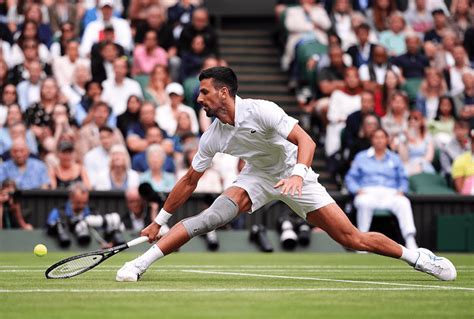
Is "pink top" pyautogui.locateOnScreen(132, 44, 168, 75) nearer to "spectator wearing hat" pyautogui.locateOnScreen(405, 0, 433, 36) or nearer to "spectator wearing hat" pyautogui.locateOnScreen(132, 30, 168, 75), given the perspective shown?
"spectator wearing hat" pyautogui.locateOnScreen(132, 30, 168, 75)

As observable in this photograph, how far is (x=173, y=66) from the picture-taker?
21.0m

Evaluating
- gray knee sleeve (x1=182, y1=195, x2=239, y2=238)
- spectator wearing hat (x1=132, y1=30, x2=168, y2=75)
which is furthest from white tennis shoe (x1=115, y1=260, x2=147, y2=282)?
spectator wearing hat (x1=132, y1=30, x2=168, y2=75)

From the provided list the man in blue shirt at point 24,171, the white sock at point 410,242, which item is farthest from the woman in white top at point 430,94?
the man in blue shirt at point 24,171

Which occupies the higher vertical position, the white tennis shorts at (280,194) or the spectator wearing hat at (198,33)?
the spectator wearing hat at (198,33)

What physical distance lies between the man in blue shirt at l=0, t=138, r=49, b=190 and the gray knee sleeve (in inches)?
318

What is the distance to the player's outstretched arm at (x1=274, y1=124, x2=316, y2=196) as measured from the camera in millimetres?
9102

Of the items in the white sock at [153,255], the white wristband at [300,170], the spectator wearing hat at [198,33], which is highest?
the spectator wearing hat at [198,33]

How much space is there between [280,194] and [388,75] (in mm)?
10736

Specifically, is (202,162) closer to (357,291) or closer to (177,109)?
(357,291)

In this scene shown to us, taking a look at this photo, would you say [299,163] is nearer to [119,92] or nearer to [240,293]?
[240,293]

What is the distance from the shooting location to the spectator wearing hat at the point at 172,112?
1969 cm

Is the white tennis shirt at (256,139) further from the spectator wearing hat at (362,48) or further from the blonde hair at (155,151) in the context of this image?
the spectator wearing hat at (362,48)

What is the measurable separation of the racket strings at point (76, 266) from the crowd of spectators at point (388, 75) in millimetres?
9200

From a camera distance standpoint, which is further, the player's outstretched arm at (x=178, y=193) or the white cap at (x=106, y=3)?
the white cap at (x=106, y=3)
